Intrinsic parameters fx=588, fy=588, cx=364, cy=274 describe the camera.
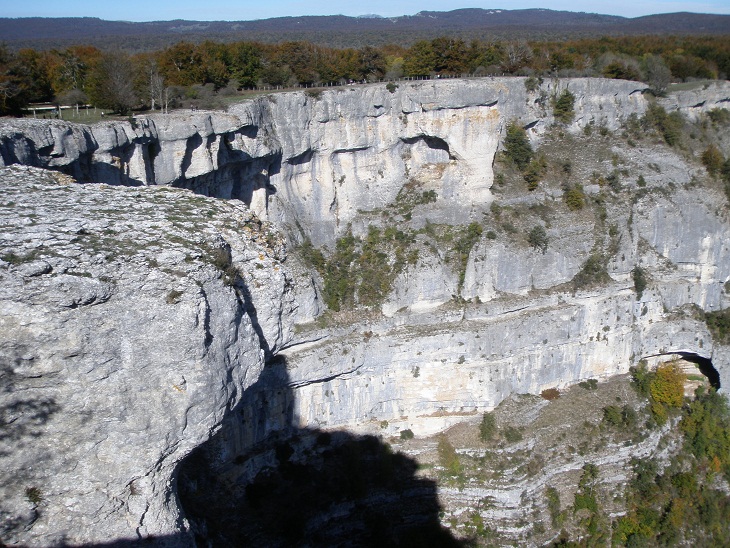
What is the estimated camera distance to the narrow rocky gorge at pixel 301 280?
6926 millimetres

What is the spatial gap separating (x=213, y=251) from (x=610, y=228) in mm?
22273

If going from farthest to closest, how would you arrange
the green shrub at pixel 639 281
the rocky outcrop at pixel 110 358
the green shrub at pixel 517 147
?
the green shrub at pixel 517 147
the green shrub at pixel 639 281
the rocky outcrop at pixel 110 358

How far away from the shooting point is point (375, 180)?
2636 cm

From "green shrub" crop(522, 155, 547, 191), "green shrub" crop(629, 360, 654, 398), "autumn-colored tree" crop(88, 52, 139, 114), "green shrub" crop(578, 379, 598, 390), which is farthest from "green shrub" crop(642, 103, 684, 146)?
"autumn-colored tree" crop(88, 52, 139, 114)

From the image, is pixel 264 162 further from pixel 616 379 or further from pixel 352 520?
pixel 616 379

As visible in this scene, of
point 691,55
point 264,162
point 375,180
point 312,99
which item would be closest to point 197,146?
point 264,162

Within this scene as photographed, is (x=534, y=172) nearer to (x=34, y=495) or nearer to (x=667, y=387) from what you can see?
(x=667, y=387)

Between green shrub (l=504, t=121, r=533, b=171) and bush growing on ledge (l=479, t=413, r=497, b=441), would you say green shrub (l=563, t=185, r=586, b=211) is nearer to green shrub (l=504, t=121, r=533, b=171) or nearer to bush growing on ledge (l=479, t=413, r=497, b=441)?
green shrub (l=504, t=121, r=533, b=171)

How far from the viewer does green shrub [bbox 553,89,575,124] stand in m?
29.4

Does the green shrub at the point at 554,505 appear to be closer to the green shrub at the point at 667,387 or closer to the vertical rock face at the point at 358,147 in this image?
the green shrub at the point at 667,387

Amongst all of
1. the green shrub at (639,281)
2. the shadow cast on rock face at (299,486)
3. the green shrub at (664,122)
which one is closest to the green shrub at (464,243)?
the green shrub at (639,281)

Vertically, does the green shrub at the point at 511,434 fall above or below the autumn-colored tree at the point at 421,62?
below

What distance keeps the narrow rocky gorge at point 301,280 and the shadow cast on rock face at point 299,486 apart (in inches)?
6.2

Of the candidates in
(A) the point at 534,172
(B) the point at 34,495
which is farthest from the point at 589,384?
(B) the point at 34,495
